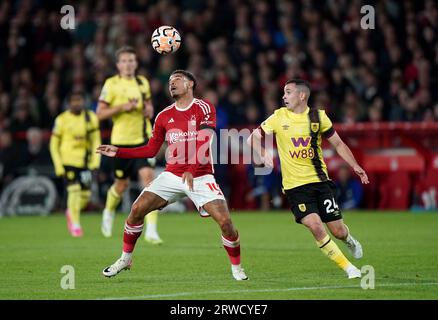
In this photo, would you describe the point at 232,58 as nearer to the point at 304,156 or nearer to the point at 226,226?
the point at 304,156

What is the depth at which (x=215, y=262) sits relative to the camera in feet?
43.0

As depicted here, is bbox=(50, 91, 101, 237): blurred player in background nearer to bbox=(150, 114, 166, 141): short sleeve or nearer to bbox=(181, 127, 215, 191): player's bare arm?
bbox=(150, 114, 166, 141): short sleeve

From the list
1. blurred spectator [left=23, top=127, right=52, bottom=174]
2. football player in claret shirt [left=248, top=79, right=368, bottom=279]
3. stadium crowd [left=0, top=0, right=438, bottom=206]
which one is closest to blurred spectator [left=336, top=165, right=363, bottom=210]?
stadium crowd [left=0, top=0, right=438, bottom=206]

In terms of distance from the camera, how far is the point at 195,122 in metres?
11.4

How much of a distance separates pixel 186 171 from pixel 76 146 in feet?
23.6

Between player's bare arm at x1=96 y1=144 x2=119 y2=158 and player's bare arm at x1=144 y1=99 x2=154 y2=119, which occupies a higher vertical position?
player's bare arm at x1=144 y1=99 x2=154 y2=119

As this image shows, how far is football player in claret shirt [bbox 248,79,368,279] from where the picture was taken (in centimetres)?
1146

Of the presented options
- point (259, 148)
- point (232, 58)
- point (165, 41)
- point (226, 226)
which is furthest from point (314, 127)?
point (232, 58)

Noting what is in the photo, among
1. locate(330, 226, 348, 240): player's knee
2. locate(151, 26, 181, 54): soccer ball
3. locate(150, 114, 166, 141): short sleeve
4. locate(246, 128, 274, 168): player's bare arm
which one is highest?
locate(151, 26, 181, 54): soccer ball

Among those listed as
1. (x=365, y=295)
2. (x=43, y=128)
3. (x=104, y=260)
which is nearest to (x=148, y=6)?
(x=43, y=128)

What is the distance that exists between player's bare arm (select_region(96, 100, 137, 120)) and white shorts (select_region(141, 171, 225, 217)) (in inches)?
184

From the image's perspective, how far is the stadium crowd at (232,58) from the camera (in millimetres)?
24031

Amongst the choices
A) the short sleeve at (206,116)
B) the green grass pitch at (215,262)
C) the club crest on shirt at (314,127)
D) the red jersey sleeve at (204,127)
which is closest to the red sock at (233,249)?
the green grass pitch at (215,262)

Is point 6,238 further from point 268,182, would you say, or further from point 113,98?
point 268,182
